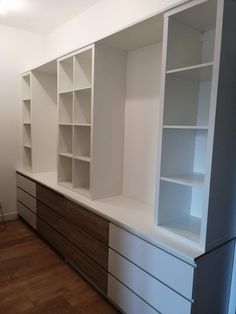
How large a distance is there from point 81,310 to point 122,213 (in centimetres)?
81

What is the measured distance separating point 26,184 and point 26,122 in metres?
0.89

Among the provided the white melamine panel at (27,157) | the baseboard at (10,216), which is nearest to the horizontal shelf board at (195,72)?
the white melamine panel at (27,157)

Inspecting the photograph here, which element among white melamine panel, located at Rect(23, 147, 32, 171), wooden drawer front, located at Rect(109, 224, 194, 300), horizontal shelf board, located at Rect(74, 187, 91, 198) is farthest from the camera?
white melamine panel, located at Rect(23, 147, 32, 171)

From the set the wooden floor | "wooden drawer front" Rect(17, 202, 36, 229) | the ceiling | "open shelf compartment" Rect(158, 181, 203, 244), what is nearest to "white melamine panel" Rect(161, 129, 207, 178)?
"open shelf compartment" Rect(158, 181, 203, 244)

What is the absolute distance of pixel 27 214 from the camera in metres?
3.31

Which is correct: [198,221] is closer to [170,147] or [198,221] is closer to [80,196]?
[170,147]

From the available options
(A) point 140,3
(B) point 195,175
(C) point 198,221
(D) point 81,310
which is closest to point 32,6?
(A) point 140,3

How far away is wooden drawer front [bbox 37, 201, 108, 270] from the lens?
78.1 inches

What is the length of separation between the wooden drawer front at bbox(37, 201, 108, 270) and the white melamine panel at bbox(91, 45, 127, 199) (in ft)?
1.23

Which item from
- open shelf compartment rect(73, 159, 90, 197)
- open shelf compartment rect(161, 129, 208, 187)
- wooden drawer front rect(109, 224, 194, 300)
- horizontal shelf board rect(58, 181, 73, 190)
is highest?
open shelf compartment rect(161, 129, 208, 187)

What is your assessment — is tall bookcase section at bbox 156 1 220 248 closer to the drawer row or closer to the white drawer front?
the drawer row

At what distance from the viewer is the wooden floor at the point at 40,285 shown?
76.6 inches

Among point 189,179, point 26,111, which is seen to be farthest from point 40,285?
point 26,111

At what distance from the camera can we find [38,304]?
1979 millimetres
